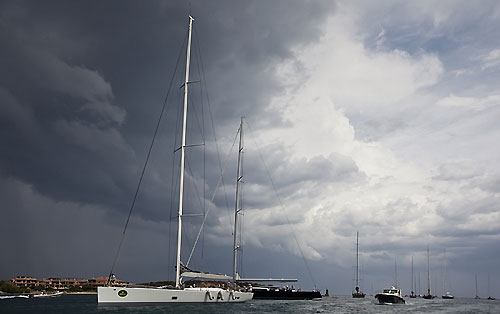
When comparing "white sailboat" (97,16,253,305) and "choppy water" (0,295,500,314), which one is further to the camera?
"choppy water" (0,295,500,314)

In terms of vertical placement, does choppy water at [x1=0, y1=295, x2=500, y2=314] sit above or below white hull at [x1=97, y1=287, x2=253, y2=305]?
below

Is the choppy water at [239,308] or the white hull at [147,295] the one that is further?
the choppy water at [239,308]

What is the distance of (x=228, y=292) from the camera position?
6725 cm

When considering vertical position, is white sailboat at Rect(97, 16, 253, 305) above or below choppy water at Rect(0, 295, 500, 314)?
above

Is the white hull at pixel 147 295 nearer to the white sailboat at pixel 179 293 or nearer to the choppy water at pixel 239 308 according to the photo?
the white sailboat at pixel 179 293

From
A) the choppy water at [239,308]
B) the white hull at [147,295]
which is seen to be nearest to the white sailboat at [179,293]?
the white hull at [147,295]

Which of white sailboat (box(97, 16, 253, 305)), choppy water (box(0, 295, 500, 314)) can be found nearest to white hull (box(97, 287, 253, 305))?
white sailboat (box(97, 16, 253, 305))

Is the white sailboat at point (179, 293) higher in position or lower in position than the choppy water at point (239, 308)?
higher

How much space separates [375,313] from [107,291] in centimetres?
4439

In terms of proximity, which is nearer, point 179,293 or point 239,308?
point 179,293

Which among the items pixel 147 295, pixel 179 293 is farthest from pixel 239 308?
pixel 147 295

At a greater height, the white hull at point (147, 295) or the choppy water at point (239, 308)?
the white hull at point (147, 295)

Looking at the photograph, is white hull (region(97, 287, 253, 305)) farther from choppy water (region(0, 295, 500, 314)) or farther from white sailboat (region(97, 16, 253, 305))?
choppy water (region(0, 295, 500, 314))

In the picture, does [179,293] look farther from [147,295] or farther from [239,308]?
[239,308]
